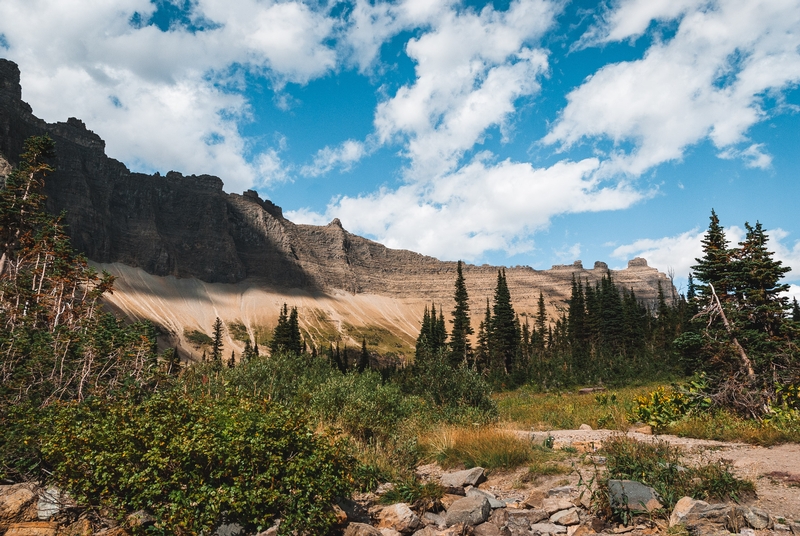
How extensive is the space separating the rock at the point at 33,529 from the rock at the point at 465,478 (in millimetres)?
6948

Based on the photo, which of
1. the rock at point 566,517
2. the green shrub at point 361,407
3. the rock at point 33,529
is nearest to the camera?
the rock at point 33,529

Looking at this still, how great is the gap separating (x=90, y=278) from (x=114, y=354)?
8.71m

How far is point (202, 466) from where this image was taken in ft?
23.4

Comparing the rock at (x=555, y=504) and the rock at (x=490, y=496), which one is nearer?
the rock at (x=555, y=504)

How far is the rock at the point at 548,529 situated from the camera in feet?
24.3

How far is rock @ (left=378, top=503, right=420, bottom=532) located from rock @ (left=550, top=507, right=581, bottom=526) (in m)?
2.38

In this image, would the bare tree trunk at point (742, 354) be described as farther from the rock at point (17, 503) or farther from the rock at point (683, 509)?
the rock at point (17, 503)

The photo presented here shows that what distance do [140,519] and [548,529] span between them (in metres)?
6.48

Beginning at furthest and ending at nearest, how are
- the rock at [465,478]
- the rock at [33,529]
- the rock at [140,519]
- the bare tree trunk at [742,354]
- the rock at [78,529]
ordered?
1. the bare tree trunk at [742,354]
2. the rock at [465,478]
3. the rock at [33,529]
4. the rock at [78,529]
5. the rock at [140,519]

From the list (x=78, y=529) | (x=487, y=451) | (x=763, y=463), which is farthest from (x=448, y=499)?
(x=763, y=463)

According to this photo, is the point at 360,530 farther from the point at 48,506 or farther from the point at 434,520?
the point at 48,506

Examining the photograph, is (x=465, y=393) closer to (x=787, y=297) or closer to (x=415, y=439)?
(x=415, y=439)

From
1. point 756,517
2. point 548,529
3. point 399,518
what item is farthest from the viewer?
point 399,518

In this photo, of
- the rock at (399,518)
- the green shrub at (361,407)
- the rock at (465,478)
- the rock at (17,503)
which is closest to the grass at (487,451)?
the rock at (465,478)
